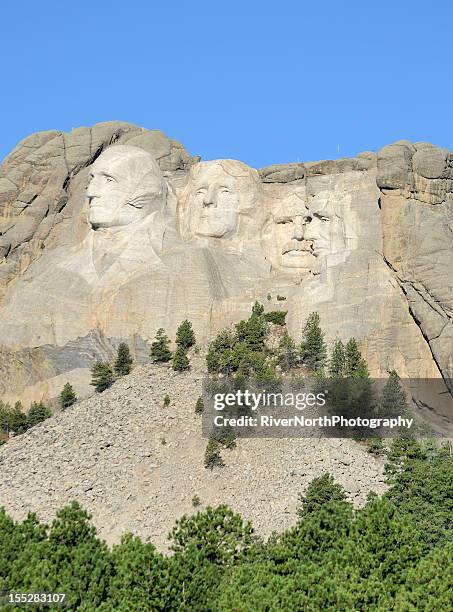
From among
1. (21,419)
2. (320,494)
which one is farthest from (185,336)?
(320,494)

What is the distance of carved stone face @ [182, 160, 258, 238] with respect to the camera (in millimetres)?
73812

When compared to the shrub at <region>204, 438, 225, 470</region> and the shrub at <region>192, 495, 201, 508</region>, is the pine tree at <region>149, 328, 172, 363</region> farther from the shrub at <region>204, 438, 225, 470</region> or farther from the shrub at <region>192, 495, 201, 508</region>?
the shrub at <region>192, 495, 201, 508</region>

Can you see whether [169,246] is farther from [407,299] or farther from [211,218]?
[407,299]

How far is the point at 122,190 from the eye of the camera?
2869 inches

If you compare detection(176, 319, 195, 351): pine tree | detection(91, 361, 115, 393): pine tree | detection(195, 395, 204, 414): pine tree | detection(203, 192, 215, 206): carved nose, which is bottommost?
detection(195, 395, 204, 414): pine tree

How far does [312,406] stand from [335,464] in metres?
4.01

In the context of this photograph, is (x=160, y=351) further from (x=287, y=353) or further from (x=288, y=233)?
(x=288, y=233)

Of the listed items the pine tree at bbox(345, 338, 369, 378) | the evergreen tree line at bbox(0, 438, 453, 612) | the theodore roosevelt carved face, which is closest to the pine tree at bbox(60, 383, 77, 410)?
the pine tree at bbox(345, 338, 369, 378)

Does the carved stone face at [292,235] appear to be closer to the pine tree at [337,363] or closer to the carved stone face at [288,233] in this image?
the carved stone face at [288,233]

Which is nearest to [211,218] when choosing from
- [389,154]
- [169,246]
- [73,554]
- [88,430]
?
[169,246]

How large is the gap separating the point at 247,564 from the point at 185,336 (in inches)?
776

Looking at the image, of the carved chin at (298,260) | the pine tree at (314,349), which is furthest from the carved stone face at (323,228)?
the pine tree at (314,349)

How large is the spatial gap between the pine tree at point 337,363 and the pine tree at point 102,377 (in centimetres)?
767

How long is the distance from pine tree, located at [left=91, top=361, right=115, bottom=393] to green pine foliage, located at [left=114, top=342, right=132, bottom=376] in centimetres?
30
